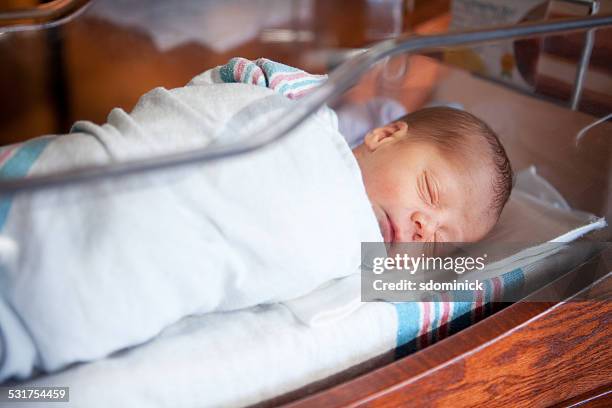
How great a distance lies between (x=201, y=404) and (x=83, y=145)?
23 cm

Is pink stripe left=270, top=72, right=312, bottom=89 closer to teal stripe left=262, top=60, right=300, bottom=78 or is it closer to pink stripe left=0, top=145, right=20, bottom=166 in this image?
teal stripe left=262, top=60, right=300, bottom=78

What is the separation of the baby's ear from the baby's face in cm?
1

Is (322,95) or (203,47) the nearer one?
(322,95)

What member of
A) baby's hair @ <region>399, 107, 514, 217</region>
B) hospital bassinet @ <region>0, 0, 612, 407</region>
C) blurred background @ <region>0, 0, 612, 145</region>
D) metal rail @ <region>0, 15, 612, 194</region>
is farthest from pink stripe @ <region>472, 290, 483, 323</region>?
blurred background @ <region>0, 0, 612, 145</region>

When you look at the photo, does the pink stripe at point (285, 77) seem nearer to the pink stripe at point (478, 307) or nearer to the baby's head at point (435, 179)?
the baby's head at point (435, 179)

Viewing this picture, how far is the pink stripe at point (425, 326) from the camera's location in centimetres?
68

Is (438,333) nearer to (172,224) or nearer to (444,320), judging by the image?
(444,320)

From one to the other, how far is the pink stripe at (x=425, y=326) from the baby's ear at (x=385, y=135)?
0.21 metres

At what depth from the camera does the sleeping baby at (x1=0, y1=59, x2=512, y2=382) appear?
505mm

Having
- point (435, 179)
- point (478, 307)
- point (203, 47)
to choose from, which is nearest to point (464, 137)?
point (435, 179)

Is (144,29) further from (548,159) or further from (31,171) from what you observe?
(31,171)

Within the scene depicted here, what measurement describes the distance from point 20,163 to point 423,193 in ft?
1.37

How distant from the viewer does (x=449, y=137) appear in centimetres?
79

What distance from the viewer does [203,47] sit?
1.89m
